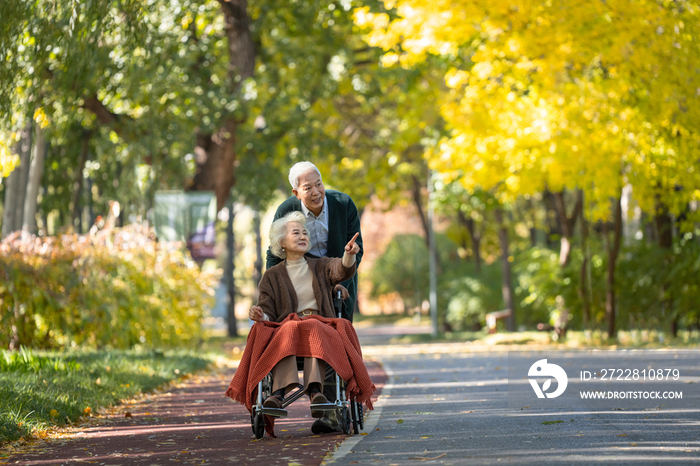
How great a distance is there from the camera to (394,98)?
27438 millimetres

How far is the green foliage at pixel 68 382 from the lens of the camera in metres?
7.65

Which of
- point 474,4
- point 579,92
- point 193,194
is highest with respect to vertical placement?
point 474,4

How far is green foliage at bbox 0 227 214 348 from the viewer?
14.5 m

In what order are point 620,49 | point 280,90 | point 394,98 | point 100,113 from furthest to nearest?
point 394,98, point 280,90, point 100,113, point 620,49

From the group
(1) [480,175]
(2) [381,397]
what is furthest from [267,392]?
(1) [480,175]

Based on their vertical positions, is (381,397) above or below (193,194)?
below

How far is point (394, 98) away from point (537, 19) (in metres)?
11.4

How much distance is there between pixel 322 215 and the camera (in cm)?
752

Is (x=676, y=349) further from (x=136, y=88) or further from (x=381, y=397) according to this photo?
(x=136, y=88)

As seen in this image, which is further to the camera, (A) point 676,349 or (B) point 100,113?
(B) point 100,113

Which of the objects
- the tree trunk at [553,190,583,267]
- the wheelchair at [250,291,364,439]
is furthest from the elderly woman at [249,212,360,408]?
the tree trunk at [553,190,583,267]

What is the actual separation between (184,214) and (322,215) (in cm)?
1413

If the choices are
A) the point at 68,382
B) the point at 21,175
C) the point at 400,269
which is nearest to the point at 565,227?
the point at 21,175

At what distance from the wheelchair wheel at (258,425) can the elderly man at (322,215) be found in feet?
1.65
